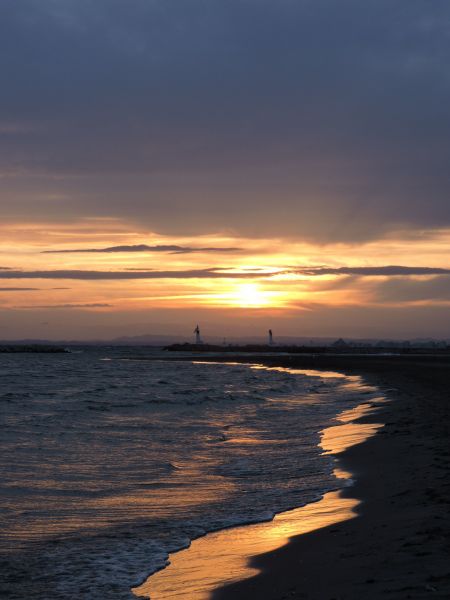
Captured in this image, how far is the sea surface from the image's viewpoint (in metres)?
8.34

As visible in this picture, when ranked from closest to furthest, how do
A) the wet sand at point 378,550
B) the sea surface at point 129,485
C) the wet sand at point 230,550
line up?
the wet sand at point 378,550, the wet sand at point 230,550, the sea surface at point 129,485

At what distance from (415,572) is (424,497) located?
12.5ft

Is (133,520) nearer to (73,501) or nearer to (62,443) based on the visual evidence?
(73,501)

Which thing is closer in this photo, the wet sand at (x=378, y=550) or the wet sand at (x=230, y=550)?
the wet sand at (x=378, y=550)

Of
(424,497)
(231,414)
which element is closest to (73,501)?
(424,497)

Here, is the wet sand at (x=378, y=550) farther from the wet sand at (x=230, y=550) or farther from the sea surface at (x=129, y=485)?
the sea surface at (x=129, y=485)

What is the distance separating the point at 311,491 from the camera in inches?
484

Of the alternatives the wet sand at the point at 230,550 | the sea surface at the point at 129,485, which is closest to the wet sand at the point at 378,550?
the wet sand at the point at 230,550

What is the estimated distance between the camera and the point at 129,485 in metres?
13.3

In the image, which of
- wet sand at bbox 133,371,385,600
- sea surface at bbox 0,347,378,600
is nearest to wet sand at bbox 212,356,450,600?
wet sand at bbox 133,371,385,600

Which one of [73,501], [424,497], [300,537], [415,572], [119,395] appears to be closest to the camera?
[415,572]

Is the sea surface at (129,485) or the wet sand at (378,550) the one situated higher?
the wet sand at (378,550)

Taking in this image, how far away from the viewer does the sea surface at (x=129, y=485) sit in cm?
834

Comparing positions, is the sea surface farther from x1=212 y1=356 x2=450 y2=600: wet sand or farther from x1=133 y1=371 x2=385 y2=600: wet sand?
x1=212 y1=356 x2=450 y2=600: wet sand
